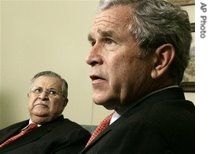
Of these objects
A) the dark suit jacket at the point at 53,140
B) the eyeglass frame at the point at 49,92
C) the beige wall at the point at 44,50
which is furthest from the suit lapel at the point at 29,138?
the beige wall at the point at 44,50

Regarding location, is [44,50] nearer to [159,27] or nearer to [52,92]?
[52,92]

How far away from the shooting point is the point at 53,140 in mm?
1844

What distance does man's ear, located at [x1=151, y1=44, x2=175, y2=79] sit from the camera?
977 millimetres

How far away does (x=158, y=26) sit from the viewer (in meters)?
0.95

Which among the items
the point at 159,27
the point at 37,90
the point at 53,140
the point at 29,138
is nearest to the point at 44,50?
the point at 37,90

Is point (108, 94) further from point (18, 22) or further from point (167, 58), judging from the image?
point (18, 22)

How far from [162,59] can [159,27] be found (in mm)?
97

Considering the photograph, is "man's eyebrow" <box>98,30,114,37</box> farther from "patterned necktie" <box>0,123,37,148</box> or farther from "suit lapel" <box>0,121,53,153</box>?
"patterned necktie" <box>0,123,37,148</box>

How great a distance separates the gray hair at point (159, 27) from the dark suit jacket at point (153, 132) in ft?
0.56

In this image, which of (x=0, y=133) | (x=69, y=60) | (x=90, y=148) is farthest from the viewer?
(x=69, y=60)

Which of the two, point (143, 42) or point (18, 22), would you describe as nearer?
point (143, 42)

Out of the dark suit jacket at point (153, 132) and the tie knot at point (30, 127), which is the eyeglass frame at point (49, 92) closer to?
the tie knot at point (30, 127)
